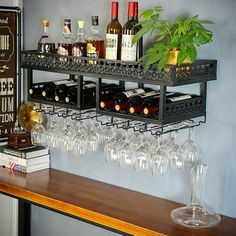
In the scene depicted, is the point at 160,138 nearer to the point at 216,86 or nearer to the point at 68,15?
the point at 216,86

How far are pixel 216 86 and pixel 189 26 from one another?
0.36m

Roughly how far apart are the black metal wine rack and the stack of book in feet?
1.82

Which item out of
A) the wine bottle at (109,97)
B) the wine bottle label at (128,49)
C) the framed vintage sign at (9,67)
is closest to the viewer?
the wine bottle label at (128,49)

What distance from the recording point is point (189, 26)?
2338 mm

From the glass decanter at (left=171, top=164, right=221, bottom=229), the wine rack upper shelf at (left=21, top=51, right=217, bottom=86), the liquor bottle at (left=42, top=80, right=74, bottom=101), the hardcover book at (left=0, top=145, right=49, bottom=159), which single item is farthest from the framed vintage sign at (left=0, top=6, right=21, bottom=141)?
the glass decanter at (left=171, top=164, right=221, bottom=229)

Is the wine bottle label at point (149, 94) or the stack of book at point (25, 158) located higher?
the wine bottle label at point (149, 94)

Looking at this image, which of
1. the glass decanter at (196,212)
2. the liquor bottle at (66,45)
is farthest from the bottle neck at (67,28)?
the glass decanter at (196,212)

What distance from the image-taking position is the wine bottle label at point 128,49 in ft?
8.23

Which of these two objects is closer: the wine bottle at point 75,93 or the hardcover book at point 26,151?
the wine bottle at point 75,93

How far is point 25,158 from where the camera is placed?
3217 millimetres

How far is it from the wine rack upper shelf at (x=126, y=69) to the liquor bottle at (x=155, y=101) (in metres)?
0.11

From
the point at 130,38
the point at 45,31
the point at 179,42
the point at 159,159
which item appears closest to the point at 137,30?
the point at 130,38

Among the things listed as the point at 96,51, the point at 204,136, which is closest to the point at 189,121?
the point at 204,136

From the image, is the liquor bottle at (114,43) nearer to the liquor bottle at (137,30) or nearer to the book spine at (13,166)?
the liquor bottle at (137,30)
